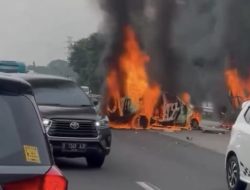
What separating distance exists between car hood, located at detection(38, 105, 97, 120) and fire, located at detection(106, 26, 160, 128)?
16591mm

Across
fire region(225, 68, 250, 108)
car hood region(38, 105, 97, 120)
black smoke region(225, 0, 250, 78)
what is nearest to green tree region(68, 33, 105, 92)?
black smoke region(225, 0, 250, 78)

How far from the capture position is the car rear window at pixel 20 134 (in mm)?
4508

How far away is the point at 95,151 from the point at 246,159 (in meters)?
4.02

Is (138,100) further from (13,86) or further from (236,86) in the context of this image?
(13,86)

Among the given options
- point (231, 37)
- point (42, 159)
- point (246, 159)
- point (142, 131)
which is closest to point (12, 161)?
Result: point (42, 159)

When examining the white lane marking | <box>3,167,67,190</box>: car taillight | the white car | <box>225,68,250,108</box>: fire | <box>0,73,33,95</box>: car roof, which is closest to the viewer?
<box>3,167,67,190</box>: car taillight

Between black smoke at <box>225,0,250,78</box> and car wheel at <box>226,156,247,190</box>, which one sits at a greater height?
black smoke at <box>225,0,250,78</box>

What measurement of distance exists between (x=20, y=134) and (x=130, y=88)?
92.4 ft

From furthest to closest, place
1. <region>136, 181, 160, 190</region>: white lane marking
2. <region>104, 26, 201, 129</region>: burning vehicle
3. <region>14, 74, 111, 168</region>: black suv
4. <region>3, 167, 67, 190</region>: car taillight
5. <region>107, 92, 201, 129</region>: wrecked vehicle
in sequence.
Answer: <region>104, 26, 201, 129</region>: burning vehicle → <region>107, 92, 201, 129</region>: wrecked vehicle → <region>14, 74, 111, 168</region>: black suv → <region>136, 181, 160, 190</region>: white lane marking → <region>3, 167, 67, 190</region>: car taillight

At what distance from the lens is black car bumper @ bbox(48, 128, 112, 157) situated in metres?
14.4

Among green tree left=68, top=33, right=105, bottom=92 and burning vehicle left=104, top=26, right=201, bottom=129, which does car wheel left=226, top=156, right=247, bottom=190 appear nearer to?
burning vehicle left=104, top=26, right=201, bottom=129

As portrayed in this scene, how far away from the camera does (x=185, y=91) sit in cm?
3522

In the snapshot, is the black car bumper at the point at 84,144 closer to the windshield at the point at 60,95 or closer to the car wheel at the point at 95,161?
the car wheel at the point at 95,161

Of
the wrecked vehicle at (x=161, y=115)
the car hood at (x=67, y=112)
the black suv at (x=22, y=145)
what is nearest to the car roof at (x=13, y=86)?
the black suv at (x=22, y=145)
